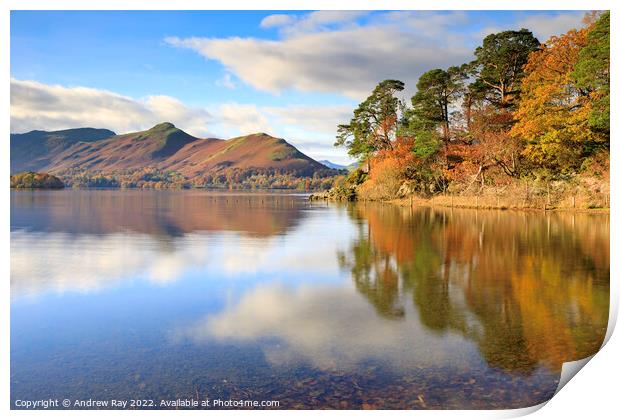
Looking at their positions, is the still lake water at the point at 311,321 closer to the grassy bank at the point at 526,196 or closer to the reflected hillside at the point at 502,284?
the reflected hillside at the point at 502,284

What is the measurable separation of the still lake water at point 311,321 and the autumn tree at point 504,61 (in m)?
25.5

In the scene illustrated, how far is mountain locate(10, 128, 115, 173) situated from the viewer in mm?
69625

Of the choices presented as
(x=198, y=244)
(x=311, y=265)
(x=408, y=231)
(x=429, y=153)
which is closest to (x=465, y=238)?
(x=408, y=231)

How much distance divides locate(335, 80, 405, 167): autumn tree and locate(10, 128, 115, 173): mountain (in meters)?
33.6

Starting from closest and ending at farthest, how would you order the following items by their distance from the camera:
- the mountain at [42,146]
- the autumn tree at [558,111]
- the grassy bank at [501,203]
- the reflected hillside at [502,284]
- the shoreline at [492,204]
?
the reflected hillside at [502,284] < the autumn tree at [558,111] < the grassy bank at [501,203] < the shoreline at [492,204] < the mountain at [42,146]

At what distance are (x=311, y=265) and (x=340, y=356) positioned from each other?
7.32m

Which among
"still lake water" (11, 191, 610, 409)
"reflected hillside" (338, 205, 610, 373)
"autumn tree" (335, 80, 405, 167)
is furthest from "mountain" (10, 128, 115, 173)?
"reflected hillside" (338, 205, 610, 373)

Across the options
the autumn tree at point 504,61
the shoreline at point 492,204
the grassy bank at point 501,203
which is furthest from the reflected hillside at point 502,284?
the autumn tree at point 504,61

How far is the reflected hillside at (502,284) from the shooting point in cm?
789

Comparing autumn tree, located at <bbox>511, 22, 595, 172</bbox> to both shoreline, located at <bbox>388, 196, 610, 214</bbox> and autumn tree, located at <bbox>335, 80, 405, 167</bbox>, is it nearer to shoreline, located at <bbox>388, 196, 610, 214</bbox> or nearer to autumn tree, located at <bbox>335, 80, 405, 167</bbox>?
shoreline, located at <bbox>388, 196, 610, 214</bbox>

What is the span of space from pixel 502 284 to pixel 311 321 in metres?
5.17

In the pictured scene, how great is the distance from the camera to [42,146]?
10950cm
